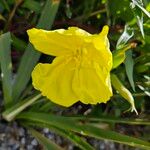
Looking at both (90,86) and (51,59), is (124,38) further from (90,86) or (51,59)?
(51,59)

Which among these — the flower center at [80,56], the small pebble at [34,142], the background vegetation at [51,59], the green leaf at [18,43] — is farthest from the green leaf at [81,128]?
the flower center at [80,56]

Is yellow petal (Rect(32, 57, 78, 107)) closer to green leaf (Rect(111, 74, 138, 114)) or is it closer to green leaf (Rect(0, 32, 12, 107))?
green leaf (Rect(111, 74, 138, 114))

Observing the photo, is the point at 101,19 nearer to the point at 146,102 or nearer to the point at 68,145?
the point at 146,102

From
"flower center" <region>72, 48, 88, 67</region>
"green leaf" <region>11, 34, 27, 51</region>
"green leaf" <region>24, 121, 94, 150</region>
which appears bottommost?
"green leaf" <region>24, 121, 94, 150</region>

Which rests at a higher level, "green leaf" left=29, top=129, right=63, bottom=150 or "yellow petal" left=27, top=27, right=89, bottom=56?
"yellow petal" left=27, top=27, right=89, bottom=56

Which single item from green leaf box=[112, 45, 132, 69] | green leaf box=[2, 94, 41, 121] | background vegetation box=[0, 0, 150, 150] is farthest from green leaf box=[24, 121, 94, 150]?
green leaf box=[112, 45, 132, 69]

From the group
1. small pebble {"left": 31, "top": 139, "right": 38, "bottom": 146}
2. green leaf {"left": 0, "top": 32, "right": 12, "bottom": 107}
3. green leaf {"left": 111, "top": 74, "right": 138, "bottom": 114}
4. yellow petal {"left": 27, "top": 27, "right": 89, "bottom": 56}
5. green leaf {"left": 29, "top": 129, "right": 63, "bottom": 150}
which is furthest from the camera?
small pebble {"left": 31, "top": 139, "right": 38, "bottom": 146}

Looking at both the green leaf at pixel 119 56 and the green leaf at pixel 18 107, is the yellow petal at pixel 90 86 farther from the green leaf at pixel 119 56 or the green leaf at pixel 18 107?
the green leaf at pixel 18 107
